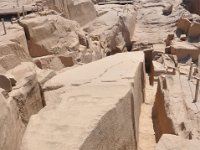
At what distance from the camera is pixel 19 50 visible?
8188 millimetres

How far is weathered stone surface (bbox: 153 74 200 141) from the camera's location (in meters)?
5.30

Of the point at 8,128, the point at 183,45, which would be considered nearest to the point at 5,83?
the point at 8,128

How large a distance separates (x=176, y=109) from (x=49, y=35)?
16.8 feet

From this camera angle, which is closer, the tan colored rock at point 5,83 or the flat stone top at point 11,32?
the tan colored rock at point 5,83

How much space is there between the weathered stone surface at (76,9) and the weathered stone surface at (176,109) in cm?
651

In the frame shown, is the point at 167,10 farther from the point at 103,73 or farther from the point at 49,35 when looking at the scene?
the point at 103,73

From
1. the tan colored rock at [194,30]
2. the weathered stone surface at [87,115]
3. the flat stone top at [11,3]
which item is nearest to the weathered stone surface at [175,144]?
the weathered stone surface at [87,115]

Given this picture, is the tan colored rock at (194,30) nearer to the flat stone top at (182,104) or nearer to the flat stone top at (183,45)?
the flat stone top at (183,45)

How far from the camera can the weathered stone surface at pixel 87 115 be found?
371 centimetres

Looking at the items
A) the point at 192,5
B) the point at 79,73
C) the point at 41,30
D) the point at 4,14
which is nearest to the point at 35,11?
the point at 4,14

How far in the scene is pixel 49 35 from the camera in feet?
32.1

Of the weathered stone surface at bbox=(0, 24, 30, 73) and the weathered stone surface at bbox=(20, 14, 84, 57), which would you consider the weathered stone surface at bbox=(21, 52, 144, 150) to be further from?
the weathered stone surface at bbox=(20, 14, 84, 57)

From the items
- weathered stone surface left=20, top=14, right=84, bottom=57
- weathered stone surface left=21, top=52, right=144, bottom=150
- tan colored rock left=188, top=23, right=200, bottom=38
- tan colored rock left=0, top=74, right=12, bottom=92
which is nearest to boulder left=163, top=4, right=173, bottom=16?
tan colored rock left=188, top=23, right=200, bottom=38

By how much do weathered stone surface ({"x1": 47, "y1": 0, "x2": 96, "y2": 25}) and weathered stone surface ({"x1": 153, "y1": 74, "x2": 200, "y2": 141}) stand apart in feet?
21.4
